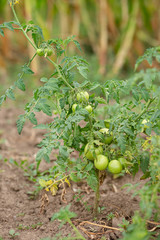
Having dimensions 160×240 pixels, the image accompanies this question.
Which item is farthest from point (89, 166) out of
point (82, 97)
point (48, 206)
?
point (48, 206)

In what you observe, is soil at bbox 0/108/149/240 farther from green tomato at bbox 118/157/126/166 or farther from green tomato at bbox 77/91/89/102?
green tomato at bbox 77/91/89/102

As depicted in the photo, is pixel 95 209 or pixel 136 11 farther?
pixel 136 11

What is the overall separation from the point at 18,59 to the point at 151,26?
9.93 ft

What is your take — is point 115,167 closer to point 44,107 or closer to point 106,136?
point 106,136

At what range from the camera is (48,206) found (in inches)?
88.0

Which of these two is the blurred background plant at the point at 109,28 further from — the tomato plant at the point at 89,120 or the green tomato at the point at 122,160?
the green tomato at the point at 122,160

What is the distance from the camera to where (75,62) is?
171 centimetres

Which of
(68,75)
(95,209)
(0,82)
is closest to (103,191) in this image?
(95,209)

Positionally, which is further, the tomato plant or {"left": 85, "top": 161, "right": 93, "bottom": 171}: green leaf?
{"left": 85, "top": 161, "right": 93, "bottom": 171}: green leaf

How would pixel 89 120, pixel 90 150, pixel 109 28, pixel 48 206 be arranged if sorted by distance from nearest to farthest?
1. pixel 90 150
2. pixel 89 120
3. pixel 48 206
4. pixel 109 28

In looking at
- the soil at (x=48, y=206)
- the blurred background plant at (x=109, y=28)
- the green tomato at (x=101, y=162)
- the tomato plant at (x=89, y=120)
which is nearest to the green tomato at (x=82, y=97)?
the tomato plant at (x=89, y=120)

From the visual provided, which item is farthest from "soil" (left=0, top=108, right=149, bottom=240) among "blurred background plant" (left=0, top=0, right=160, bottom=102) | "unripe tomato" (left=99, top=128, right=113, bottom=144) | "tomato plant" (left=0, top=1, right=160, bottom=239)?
"blurred background plant" (left=0, top=0, right=160, bottom=102)

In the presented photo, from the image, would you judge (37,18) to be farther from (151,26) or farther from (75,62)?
(75,62)

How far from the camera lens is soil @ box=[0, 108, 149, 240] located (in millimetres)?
1886
